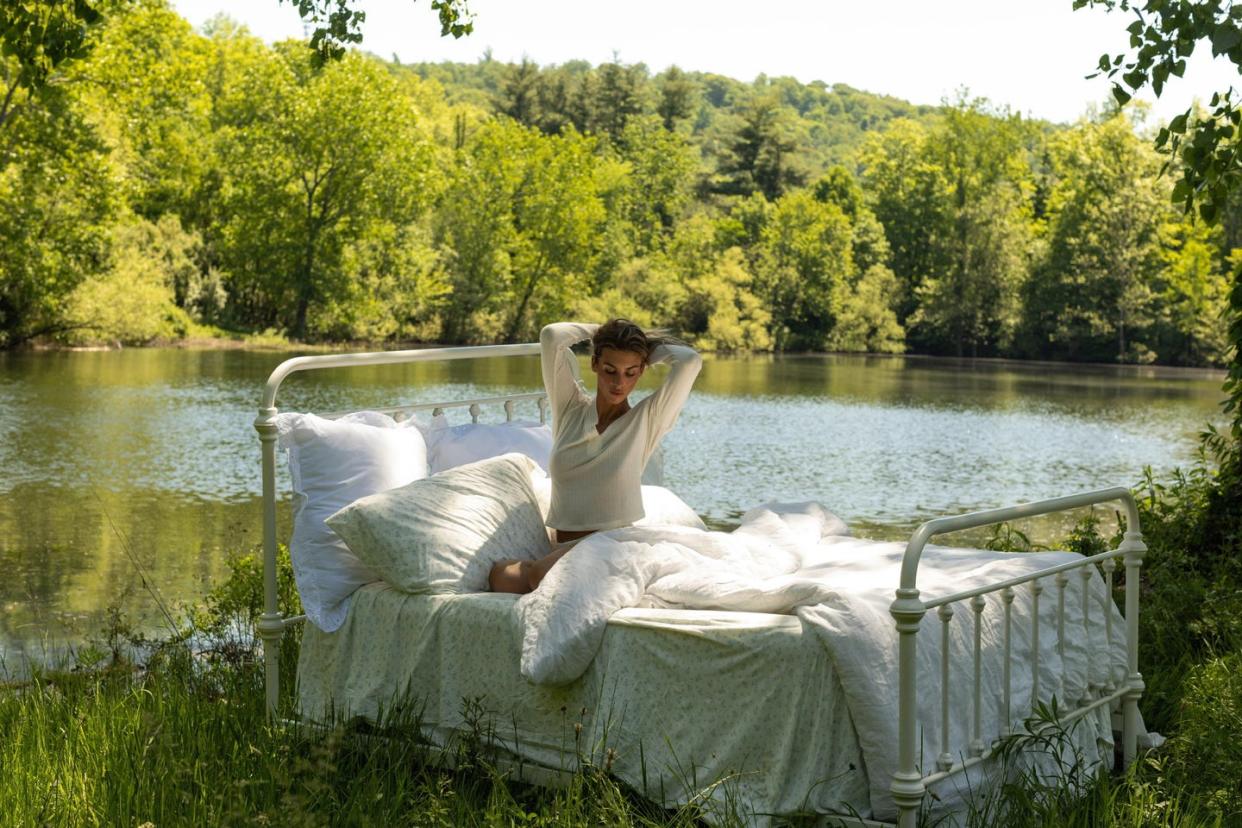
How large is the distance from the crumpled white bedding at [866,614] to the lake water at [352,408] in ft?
9.39

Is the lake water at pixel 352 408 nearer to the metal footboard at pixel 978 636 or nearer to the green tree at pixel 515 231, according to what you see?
the metal footboard at pixel 978 636

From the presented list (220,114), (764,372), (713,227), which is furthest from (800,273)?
(220,114)

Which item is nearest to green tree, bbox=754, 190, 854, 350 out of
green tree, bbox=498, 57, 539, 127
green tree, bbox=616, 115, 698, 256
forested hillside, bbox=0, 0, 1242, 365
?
forested hillside, bbox=0, 0, 1242, 365

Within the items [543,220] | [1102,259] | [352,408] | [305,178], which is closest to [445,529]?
[352,408]

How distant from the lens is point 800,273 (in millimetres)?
43281

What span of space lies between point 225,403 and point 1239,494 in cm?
1439

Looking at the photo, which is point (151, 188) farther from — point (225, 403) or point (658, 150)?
point (658, 150)

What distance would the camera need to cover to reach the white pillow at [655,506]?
3671 millimetres

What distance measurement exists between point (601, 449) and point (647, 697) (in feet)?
2.61

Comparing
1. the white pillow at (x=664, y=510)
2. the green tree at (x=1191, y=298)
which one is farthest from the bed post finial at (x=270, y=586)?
the green tree at (x=1191, y=298)

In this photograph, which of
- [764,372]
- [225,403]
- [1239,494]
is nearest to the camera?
[1239,494]

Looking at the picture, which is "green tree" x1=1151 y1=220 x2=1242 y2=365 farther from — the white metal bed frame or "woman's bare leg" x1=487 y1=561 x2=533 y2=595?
"woman's bare leg" x1=487 y1=561 x2=533 y2=595

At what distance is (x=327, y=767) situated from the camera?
2.43m

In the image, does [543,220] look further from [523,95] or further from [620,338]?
[620,338]
